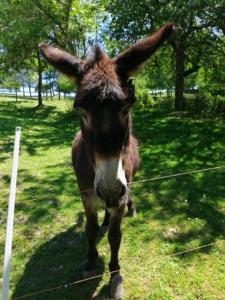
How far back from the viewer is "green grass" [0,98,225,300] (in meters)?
4.23

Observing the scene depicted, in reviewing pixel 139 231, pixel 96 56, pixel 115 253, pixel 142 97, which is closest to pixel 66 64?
pixel 96 56

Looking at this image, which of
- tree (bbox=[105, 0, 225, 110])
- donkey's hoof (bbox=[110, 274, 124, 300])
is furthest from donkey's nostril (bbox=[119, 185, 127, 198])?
tree (bbox=[105, 0, 225, 110])

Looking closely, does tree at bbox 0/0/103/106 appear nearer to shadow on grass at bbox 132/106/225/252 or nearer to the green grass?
shadow on grass at bbox 132/106/225/252

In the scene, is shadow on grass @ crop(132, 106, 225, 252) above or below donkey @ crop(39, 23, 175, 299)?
below

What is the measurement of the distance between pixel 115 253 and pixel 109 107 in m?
2.14

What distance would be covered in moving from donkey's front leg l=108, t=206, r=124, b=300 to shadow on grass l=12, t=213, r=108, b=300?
0.17 meters

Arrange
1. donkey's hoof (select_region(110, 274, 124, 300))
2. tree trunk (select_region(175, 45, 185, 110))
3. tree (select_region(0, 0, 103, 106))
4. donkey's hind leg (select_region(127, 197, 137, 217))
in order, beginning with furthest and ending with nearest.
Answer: tree (select_region(0, 0, 103, 106)), tree trunk (select_region(175, 45, 185, 110)), donkey's hind leg (select_region(127, 197, 137, 217)), donkey's hoof (select_region(110, 274, 124, 300))

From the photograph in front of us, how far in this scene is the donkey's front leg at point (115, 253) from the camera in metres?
3.95

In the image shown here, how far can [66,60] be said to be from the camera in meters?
3.23

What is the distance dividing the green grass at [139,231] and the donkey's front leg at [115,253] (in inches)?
5.9

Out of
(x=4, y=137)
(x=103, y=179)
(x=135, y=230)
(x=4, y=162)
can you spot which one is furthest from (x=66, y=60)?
(x=4, y=137)

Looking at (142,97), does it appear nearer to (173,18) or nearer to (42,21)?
(42,21)

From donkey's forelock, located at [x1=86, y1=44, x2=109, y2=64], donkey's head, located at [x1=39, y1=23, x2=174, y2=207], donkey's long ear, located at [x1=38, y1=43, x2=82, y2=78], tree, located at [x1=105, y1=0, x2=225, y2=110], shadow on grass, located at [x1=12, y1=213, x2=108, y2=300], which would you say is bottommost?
shadow on grass, located at [x1=12, y1=213, x2=108, y2=300]

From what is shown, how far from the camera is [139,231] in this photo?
5.50m
